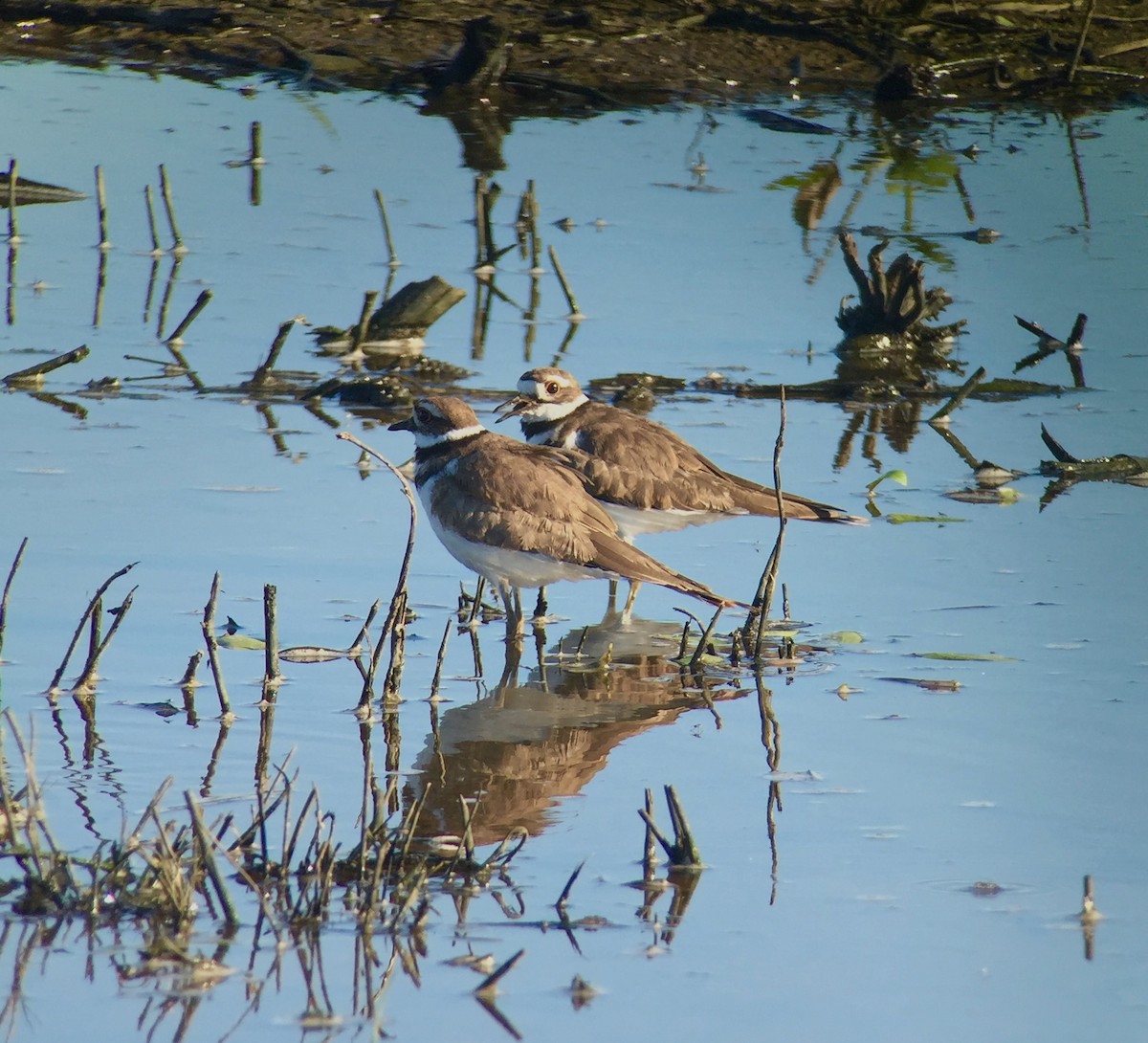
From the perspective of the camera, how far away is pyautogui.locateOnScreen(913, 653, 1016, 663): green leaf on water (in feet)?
20.5

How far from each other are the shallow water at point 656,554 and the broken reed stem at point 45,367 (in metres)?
0.10

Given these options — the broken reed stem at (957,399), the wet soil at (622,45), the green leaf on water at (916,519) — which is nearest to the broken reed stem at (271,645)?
the green leaf on water at (916,519)

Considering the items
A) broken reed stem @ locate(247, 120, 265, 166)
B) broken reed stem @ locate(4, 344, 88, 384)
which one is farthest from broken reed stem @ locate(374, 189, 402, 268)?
broken reed stem @ locate(4, 344, 88, 384)

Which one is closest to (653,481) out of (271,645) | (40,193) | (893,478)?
(893,478)

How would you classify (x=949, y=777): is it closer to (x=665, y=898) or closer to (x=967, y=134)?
(x=665, y=898)

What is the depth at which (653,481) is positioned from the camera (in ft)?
25.3

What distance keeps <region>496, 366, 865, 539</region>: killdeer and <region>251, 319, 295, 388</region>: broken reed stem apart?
1.45 meters

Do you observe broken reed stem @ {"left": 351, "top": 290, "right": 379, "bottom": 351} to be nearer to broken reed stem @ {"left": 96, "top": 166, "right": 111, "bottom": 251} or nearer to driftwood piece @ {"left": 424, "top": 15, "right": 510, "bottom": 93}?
broken reed stem @ {"left": 96, "top": 166, "right": 111, "bottom": 251}

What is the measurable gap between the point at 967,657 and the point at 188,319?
4.96 metres

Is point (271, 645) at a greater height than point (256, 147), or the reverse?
point (256, 147)

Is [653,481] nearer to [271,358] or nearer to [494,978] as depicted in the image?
[271,358]

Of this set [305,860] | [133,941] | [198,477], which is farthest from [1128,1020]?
[198,477]

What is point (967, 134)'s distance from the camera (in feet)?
48.2

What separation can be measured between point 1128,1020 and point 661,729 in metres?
2.04
